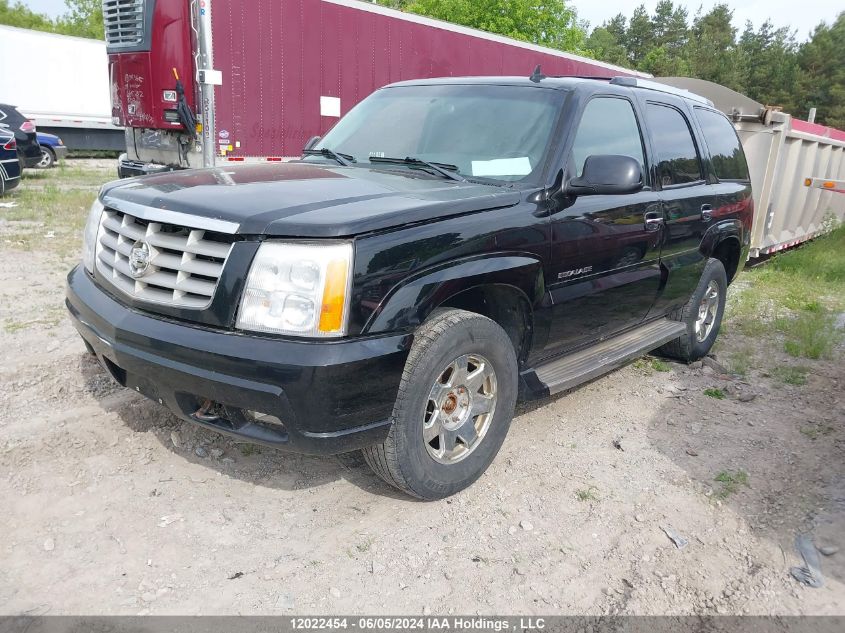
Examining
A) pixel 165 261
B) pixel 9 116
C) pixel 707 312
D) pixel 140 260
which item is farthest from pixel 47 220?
pixel 707 312

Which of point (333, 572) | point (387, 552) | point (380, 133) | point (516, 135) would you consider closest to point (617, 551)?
point (387, 552)

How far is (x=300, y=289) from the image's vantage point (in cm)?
263

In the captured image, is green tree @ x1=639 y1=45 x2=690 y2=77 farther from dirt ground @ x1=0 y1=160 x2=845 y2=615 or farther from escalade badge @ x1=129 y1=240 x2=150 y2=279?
escalade badge @ x1=129 y1=240 x2=150 y2=279

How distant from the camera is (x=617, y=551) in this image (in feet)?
9.90

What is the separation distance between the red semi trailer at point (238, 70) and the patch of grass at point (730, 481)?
7.85 meters

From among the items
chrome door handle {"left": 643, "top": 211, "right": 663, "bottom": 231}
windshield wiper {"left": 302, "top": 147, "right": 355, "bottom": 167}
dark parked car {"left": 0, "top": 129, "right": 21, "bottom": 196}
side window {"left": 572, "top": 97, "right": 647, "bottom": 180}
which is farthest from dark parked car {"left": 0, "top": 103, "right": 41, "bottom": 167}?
chrome door handle {"left": 643, "top": 211, "right": 663, "bottom": 231}

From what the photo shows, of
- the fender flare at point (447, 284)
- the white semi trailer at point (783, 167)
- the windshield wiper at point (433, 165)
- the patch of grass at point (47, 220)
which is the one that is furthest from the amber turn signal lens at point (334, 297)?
the white semi trailer at point (783, 167)

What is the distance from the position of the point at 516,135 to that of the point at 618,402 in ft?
6.60

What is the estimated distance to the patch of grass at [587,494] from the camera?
3430 millimetres

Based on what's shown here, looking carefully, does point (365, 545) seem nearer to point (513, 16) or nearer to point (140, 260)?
point (140, 260)

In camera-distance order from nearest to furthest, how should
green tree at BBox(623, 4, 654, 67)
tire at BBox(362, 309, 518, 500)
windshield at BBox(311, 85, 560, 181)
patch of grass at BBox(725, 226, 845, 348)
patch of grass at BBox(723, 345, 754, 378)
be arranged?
tire at BBox(362, 309, 518, 500)
windshield at BBox(311, 85, 560, 181)
patch of grass at BBox(723, 345, 754, 378)
patch of grass at BBox(725, 226, 845, 348)
green tree at BBox(623, 4, 654, 67)

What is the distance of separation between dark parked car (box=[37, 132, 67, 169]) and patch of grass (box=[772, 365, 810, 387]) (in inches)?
715

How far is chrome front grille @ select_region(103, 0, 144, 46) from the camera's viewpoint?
9.44 meters

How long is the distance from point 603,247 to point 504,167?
2.44 feet
